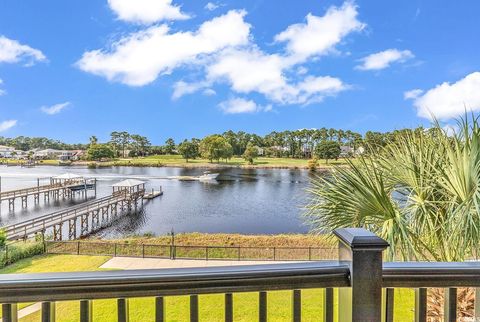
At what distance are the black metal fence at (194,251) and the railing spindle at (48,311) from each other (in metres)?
8.68

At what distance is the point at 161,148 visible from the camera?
234 feet

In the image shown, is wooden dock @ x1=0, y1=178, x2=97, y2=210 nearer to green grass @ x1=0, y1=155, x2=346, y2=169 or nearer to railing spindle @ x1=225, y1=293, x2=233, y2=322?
railing spindle @ x1=225, y1=293, x2=233, y2=322

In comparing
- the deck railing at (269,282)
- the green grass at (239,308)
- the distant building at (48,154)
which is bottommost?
the green grass at (239,308)

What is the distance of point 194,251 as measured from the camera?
34.6ft

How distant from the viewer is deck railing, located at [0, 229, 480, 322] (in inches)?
36.9

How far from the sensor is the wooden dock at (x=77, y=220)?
44.1 ft

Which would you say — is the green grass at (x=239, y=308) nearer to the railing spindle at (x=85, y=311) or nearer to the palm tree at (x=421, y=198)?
the palm tree at (x=421, y=198)

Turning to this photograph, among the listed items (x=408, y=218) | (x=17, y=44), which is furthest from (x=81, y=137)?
(x=408, y=218)

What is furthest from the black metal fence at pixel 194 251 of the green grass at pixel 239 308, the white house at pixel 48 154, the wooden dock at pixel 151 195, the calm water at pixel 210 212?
the white house at pixel 48 154

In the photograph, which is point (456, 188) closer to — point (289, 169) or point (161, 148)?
point (289, 169)

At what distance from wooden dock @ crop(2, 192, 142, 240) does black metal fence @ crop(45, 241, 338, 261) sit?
3.17m

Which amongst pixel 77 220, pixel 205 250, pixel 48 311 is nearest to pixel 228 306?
pixel 48 311

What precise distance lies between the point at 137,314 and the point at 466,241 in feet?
15.1

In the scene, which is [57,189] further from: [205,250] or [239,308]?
[239,308]
